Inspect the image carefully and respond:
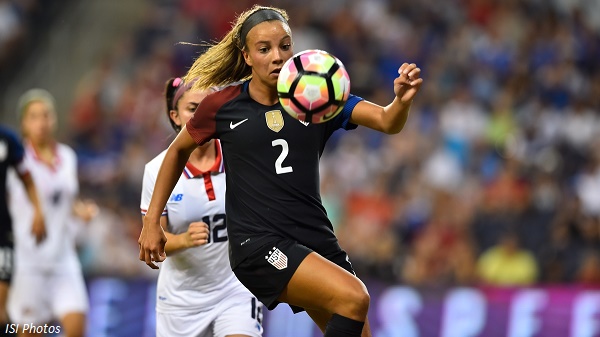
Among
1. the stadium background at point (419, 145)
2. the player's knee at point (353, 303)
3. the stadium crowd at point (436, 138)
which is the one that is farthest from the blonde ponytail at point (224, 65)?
the stadium crowd at point (436, 138)

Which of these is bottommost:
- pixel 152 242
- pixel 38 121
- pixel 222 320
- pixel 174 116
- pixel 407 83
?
pixel 222 320

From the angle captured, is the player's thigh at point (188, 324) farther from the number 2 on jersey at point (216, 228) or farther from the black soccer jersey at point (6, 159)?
the black soccer jersey at point (6, 159)

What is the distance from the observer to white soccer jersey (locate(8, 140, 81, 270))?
9.05m

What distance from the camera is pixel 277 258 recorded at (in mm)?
5320

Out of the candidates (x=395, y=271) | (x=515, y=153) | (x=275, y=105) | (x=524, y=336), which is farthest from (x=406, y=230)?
(x=275, y=105)

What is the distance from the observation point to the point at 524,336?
9695 millimetres

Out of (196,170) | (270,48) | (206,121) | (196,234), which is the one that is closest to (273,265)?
(206,121)

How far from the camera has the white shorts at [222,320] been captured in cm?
645

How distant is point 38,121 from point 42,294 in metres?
1.53

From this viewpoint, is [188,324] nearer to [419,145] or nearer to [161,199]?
[161,199]

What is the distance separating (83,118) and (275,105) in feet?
33.9

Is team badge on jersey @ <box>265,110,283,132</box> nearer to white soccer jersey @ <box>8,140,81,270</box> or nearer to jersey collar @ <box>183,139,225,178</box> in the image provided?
jersey collar @ <box>183,139,225,178</box>

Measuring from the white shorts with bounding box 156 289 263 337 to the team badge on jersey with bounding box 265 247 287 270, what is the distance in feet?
3.92

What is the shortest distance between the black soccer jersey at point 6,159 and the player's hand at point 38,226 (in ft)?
0.71
